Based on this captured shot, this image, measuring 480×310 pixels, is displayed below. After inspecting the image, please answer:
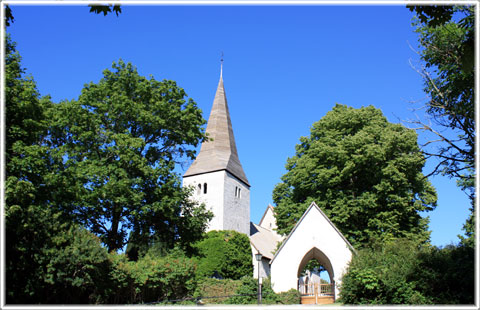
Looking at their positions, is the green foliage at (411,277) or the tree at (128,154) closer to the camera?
the green foliage at (411,277)

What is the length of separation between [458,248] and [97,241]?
12440 millimetres

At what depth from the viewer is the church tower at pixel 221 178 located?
38.8m

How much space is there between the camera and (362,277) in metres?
14.8

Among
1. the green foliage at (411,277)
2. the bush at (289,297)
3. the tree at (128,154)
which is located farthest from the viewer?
the bush at (289,297)

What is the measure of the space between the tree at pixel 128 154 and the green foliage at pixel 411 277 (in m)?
8.31

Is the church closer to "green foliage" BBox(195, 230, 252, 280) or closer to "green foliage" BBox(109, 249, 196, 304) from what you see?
"green foliage" BBox(195, 230, 252, 280)

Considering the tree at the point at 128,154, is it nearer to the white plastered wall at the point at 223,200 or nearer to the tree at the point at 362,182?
the tree at the point at 362,182

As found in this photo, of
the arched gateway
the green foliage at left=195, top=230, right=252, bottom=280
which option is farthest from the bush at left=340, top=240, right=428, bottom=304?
the green foliage at left=195, top=230, right=252, bottom=280

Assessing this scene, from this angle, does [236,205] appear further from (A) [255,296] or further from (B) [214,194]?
(A) [255,296]

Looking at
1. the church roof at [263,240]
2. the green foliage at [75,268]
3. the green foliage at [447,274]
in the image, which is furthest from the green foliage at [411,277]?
the church roof at [263,240]

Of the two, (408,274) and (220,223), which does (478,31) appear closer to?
(408,274)

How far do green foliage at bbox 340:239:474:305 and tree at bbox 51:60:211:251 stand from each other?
8.31m

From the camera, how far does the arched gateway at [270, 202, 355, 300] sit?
1967 centimetres

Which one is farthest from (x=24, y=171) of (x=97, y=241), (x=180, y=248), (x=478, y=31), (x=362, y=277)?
(x=478, y=31)
